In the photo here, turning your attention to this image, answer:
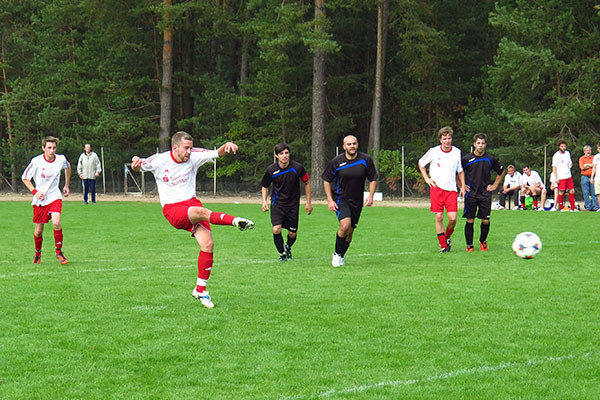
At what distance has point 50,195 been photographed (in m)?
11.3

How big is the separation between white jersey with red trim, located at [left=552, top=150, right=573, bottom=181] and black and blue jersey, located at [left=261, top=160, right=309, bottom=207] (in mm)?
13612

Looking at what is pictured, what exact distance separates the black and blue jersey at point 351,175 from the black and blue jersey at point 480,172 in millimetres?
2578

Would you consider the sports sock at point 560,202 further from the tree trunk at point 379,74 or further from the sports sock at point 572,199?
the tree trunk at point 379,74

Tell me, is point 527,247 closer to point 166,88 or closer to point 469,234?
point 469,234

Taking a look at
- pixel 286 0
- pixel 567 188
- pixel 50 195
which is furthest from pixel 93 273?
pixel 286 0

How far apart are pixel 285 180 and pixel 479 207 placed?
3.45 m

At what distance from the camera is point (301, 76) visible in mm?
38500

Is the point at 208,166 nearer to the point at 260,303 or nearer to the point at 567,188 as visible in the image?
the point at 567,188

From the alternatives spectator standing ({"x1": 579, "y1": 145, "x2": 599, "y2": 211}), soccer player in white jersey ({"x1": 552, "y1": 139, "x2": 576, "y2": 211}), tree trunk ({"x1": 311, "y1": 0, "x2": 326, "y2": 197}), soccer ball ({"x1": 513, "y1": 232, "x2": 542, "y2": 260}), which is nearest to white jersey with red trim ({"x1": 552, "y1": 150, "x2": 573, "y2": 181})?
soccer player in white jersey ({"x1": 552, "y1": 139, "x2": 576, "y2": 211})

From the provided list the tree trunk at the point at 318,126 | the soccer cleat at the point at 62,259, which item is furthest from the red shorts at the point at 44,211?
the tree trunk at the point at 318,126

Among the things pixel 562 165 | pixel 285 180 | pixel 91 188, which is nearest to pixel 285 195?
pixel 285 180

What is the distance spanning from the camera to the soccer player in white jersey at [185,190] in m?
7.75

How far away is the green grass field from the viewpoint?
4957 mm

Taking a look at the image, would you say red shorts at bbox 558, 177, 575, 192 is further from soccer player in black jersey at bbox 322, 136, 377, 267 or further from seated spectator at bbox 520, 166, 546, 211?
soccer player in black jersey at bbox 322, 136, 377, 267
